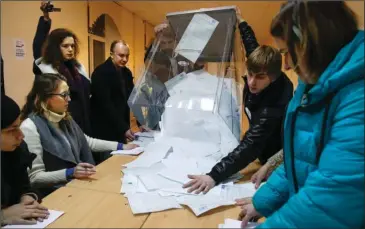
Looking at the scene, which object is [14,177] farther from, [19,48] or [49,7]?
[49,7]

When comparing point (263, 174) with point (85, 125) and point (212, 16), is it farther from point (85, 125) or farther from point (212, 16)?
point (85, 125)

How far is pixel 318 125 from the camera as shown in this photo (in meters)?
0.47

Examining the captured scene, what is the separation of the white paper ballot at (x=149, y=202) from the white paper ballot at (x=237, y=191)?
0.15m

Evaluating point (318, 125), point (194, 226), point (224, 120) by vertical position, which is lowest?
point (194, 226)

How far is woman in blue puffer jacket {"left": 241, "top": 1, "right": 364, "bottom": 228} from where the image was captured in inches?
16.1

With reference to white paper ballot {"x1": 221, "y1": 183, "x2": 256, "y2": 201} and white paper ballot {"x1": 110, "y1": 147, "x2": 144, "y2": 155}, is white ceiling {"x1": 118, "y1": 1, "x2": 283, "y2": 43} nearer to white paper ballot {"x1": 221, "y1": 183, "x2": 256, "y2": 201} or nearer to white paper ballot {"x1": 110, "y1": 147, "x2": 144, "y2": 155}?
white paper ballot {"x1": 221, "y1": 183, "x2": 256, "y2": 201}

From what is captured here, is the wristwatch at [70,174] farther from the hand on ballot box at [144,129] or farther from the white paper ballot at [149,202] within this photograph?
the hand on ballot box at [144,129]

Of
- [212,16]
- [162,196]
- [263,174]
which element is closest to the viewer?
[162,196]

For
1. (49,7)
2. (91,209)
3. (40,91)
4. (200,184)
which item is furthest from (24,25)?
(200,184)

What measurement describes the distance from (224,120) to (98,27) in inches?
42.9

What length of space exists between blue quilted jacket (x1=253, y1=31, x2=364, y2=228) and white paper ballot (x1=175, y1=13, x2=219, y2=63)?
813 mm

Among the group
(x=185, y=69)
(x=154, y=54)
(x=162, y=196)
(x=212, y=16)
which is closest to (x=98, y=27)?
(x=154, y=54)

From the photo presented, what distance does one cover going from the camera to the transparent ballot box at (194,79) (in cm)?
112

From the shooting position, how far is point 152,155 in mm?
1074
